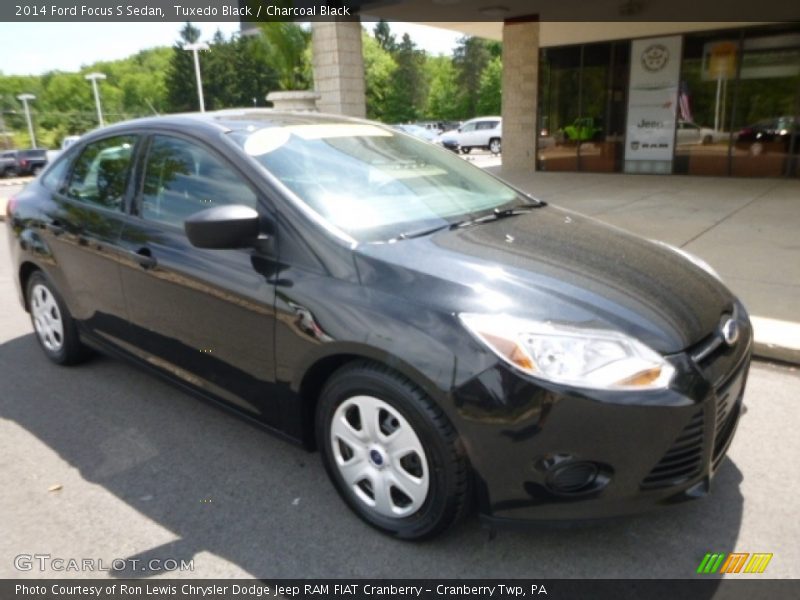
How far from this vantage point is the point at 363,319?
7.76 ft

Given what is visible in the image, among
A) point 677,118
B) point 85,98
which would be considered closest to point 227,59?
point 85,98

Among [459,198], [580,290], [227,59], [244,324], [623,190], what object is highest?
[227,59]

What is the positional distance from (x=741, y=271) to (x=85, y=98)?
111m

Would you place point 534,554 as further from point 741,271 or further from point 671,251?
point 741,271

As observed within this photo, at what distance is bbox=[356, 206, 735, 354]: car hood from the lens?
7.36ft

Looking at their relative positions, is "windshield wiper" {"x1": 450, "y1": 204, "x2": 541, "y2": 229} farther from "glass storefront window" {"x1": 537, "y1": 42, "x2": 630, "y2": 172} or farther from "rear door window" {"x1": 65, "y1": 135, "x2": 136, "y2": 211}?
"glass storefront window" {"x1": 537, "y1": 42, "x2": 630, "y2": 172}

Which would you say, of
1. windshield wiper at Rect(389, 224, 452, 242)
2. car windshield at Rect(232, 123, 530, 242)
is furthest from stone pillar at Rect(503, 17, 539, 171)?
windshield wiper at Rect(389, 224, 452, 242)

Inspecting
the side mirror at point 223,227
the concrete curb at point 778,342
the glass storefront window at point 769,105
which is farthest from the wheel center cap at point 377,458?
the glass storefront window at point 769,105

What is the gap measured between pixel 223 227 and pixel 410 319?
0.87 meters

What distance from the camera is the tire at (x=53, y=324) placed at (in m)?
4.17

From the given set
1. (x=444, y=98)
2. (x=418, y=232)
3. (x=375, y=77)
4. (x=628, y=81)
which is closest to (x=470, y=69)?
(x=444, y=98)

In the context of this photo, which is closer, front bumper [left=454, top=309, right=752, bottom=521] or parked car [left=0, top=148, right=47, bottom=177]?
front bumper [left=454, top=309, right=752, bottom=521]

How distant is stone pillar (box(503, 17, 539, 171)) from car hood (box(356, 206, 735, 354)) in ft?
45.5

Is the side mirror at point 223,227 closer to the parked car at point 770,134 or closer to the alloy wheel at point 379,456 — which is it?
the alloy wheel at point 379,456
